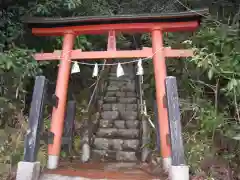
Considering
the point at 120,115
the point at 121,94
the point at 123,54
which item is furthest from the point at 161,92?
the point at 121,94

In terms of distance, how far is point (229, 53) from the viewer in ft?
18.2

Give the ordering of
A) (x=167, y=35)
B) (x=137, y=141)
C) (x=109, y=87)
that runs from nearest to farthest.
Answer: (x=137, y=141)
(x=167, y=35)
(x=109, y=87)

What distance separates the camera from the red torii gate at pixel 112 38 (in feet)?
17.5

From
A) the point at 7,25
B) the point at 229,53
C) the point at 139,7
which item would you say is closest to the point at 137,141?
the point at 229,53

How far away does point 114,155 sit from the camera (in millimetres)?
6453

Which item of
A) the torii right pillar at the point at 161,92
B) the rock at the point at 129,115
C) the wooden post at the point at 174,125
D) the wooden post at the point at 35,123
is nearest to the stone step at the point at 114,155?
the torii right pillar at the point at 161,92

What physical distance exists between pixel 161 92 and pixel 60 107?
6.53 feet

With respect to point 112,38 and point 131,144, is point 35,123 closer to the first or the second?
point 112,38

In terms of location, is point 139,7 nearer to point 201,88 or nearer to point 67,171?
point 201,88

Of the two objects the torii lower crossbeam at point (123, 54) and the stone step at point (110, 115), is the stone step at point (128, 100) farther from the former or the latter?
the torii lower crossbeam at point (123, 54)

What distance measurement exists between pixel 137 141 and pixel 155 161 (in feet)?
3.42

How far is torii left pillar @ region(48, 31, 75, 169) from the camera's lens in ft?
17.2

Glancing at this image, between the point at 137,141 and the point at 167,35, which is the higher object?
the point at 167,35

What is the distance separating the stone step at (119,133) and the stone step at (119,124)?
23 cm
